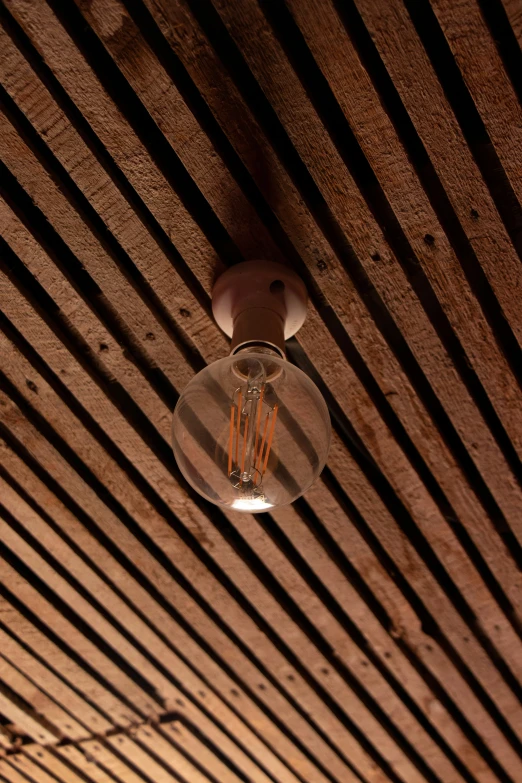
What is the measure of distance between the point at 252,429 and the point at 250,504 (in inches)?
7.0

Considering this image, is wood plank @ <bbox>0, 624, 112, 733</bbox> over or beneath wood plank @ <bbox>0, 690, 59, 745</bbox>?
over

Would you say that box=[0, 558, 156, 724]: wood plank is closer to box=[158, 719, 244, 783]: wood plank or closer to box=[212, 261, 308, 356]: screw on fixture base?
box=[158, 719, 244, 783]: wood plank

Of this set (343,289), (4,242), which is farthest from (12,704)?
(343,289)

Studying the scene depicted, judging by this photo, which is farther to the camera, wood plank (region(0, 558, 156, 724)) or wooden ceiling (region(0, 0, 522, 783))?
wood plank (region(0, 558, 156, 724))

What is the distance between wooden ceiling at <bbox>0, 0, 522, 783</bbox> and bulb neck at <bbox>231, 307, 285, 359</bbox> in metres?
0.20

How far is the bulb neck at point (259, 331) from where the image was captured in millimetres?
1752

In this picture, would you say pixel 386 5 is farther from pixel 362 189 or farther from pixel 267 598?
pixel 267 598

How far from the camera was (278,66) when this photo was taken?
1.72 m

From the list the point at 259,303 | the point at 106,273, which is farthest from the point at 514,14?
the point at 106,273

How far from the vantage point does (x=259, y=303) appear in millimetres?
1835

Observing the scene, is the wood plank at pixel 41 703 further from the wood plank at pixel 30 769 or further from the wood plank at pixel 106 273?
the wood plank at pixel 106 273

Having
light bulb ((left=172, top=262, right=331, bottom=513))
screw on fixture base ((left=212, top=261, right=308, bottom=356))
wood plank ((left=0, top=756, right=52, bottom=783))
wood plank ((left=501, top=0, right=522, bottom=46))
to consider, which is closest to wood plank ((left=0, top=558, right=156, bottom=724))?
wood plank ((left=0, top=756, right=52, bottom=783))

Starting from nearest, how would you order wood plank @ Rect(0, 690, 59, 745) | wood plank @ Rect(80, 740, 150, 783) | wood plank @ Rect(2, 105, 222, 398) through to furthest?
wood plank @ Rect(2, 105, 222, 398)
wood plank @ Rect(0, 690, 59, 745)
wood plank @ Rect(80, 740, 150, 783)

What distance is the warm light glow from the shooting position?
173cm
